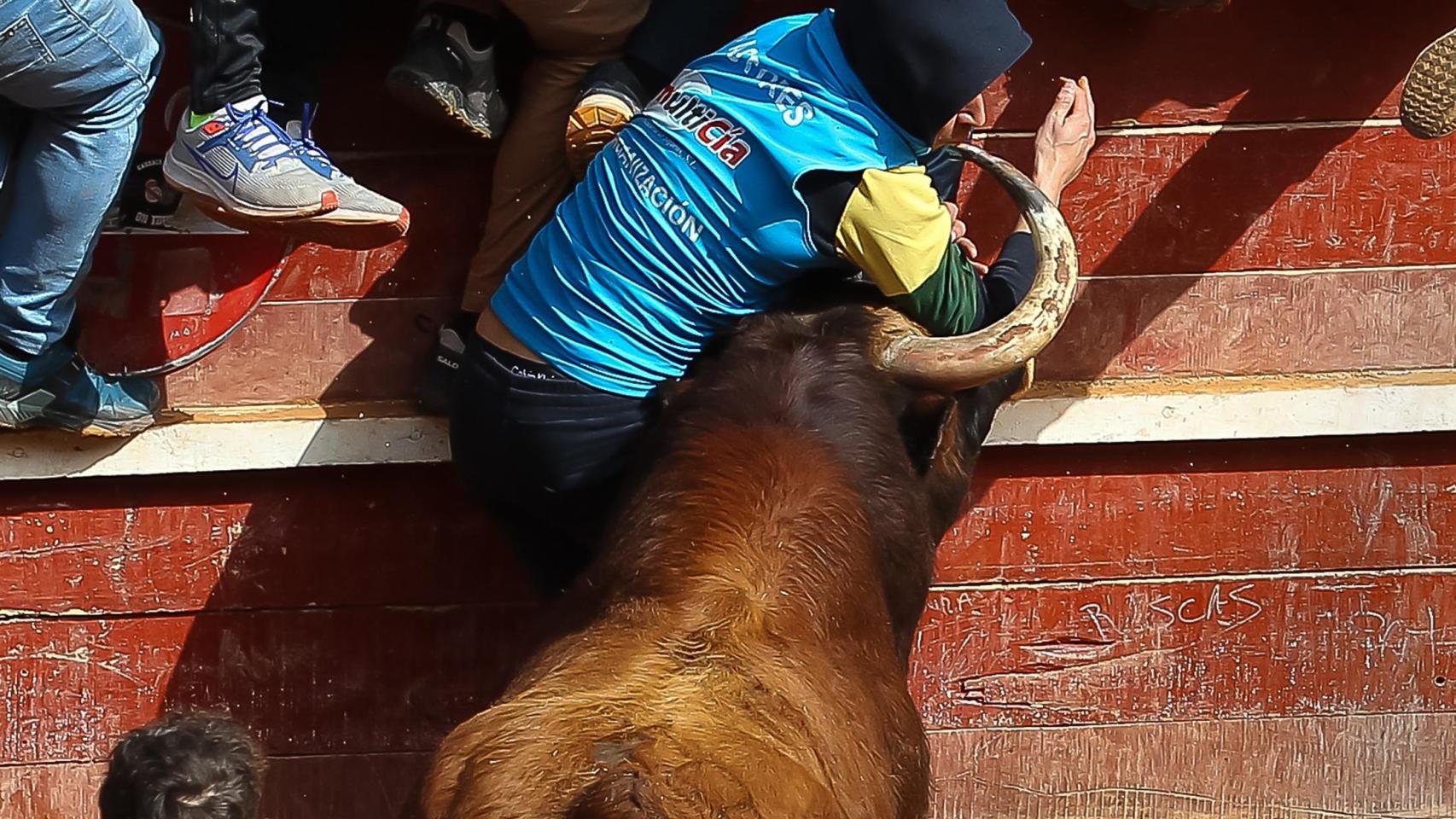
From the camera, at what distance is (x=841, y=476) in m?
3.03

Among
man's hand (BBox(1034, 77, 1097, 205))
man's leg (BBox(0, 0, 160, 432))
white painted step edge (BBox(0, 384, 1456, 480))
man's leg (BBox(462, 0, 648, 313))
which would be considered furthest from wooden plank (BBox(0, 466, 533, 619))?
man's hand (BBox(1034, 77, 1097, 205))

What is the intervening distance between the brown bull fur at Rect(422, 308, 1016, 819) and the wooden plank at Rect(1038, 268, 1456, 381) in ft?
2.22

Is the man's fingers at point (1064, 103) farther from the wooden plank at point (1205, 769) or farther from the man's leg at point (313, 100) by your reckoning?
the wooden plank at point (1205, 769)

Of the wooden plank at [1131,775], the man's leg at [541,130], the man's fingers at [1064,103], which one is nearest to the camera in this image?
the man's leg at [541,130]

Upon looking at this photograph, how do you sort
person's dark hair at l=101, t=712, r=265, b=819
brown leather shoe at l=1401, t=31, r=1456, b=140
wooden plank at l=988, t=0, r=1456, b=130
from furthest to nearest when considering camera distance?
wooden plank at l=988, t=0, r=1456, b=130
brown leather shoe at l=1401, t=31, r=1456, b=140
person's dark hair at l=101, t=712, r=265, b=819

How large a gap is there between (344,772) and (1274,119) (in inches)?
116

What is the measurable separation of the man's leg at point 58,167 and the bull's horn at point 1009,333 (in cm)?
165

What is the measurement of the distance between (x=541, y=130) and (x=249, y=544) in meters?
1.36

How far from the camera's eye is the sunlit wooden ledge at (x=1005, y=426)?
3.93m

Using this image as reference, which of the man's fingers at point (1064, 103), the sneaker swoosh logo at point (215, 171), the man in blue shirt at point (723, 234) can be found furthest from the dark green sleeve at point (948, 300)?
the sneaker swoosh logo at point (215, 171)

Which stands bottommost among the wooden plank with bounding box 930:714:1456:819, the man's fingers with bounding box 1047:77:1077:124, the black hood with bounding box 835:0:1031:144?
the wooden plank with bounding box 930:714:1456:819

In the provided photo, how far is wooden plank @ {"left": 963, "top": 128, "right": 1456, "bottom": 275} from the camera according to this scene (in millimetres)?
3941

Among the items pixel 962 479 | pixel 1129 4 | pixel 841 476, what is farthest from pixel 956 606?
pixel 1129 4

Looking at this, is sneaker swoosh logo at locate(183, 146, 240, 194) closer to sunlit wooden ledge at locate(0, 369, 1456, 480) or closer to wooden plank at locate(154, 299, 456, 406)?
wooden plank at locate(154, 299, 456, 406)
